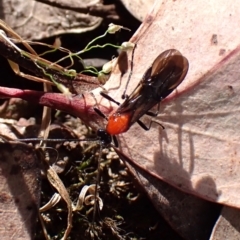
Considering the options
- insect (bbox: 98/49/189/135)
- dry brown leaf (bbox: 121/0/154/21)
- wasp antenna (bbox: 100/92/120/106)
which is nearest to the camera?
insect (bbox: 98/49/189/135)

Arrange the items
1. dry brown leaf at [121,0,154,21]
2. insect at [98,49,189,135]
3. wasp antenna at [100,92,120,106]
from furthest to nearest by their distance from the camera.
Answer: dry brown leaf at [121,0,154,21] < wasp antenna at [100,92,120,106] < insect at [98,49,189,135]

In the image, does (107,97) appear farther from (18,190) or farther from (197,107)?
(18,190)

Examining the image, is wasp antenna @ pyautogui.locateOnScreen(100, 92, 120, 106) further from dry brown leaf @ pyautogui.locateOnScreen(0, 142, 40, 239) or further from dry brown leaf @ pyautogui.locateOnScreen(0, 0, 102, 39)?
dry brown leaf @ pyautogui.locateOnScreen(0, 0, 102, 39)

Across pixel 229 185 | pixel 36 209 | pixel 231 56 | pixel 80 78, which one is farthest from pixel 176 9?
pixel 36 209

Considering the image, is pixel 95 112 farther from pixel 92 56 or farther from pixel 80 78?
pixel 92 56

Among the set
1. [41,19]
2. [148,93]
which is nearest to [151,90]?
[148,93]

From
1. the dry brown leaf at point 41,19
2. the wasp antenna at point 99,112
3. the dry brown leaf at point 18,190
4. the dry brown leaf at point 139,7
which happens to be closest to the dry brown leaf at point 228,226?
the wasp antenna at point 99,112

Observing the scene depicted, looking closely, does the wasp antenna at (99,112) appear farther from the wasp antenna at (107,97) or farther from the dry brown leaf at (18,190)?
the dry brown leaf at (18,190)

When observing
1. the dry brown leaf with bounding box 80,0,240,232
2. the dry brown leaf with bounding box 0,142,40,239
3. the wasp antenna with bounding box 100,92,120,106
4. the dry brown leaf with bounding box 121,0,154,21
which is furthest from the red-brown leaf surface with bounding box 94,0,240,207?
the dry brown leaf with bounding box 0,142,40,239
